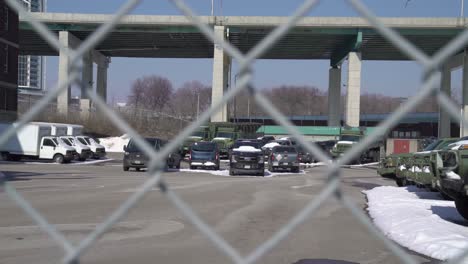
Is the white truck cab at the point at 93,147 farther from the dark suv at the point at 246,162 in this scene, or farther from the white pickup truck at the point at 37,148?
the dark suv at the point at 246,162

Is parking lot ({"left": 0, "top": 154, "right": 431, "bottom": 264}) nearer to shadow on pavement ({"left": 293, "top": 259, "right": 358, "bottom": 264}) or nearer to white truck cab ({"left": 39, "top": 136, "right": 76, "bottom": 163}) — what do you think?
shadow on pavement ({"left": 293, "top": 259, "right": 358, "bottom": 264})

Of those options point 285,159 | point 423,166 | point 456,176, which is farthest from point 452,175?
point 285,159

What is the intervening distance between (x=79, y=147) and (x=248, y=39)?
18.4 meters

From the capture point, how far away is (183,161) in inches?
1582

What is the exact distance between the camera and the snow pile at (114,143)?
53531 millimetres

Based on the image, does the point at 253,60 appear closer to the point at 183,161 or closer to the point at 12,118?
the point at 183,161

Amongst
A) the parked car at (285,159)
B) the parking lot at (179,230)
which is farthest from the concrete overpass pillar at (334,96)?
the parking lot at (179,230)

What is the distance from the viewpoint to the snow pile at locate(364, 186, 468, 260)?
7961mm

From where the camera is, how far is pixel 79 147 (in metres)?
36.5

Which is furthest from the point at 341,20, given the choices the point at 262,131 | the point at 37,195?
the point at 37,195

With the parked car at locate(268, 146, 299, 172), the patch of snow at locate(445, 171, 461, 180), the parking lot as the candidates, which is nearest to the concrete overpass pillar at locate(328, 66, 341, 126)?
the parked car at locate(268, 146, 299, 172)

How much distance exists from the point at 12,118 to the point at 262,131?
28280 millimetres

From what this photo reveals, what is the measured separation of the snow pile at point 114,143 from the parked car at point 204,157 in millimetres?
24698

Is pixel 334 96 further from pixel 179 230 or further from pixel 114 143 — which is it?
pixel 179 230
